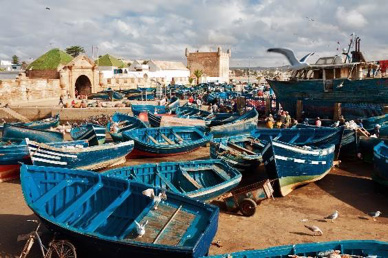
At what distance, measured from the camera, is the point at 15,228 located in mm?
9531

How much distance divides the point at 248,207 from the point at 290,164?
247 cm

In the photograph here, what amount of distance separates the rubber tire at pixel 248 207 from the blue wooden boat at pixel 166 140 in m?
6.92

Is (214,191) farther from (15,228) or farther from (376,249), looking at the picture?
(15,228)

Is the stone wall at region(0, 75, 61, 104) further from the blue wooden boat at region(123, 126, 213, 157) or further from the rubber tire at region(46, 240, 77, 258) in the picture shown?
the rubber tire at region(46, 240, 77, 258)

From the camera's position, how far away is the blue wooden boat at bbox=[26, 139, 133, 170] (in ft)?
39.3

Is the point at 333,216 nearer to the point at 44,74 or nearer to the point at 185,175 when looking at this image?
the point at 185,175

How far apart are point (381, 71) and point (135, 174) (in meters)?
24.1

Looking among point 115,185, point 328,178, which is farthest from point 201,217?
point 328,178

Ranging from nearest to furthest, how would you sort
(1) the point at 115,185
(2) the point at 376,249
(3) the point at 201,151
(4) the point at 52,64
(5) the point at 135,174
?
(2) the point at 376,249
(1) the point at 115,185
(5) the point at 135,174
(3) the point at 201,151
(4) the point at 52,64

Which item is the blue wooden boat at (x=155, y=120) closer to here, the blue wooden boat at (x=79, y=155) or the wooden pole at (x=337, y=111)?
the blue wooden boat at (x=79, y=155)

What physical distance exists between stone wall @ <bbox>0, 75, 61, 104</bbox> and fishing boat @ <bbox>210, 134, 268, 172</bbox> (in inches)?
1137

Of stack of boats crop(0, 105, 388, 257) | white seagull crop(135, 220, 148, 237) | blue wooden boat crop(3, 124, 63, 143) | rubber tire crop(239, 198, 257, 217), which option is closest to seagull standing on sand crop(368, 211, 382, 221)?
stack of boats crop(0, 105, 388, 257)

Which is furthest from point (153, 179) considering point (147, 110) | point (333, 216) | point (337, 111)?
point (147, 110)

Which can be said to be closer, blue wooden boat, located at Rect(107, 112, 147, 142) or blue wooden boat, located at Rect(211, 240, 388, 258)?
blue wooden boat, located at Rect(211, 240, 388, 258)
